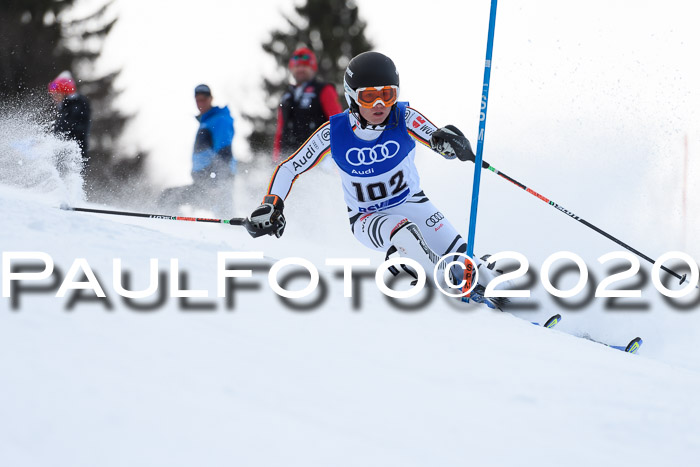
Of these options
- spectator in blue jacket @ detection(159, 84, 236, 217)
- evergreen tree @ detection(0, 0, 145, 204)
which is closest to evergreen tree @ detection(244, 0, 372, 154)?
evergreen tree @ detection(0, 0, 145, 204)

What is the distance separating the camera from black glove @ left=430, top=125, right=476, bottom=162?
415 cm

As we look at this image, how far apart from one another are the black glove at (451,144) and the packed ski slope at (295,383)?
0.94 metres

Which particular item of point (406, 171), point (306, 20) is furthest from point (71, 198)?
point (306, 20)

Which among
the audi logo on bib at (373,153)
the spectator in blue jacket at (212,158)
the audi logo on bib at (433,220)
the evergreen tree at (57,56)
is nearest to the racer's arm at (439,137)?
the audi logo on bib at (373,153)

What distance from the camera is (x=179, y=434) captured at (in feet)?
6.13

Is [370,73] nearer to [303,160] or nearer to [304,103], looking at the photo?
[303,160]

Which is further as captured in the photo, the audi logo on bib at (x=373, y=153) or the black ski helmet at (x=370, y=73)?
the audi logo on bib at (x=373, y=153)

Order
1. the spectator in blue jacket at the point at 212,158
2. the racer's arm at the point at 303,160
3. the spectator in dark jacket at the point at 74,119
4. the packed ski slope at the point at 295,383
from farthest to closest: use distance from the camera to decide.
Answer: the spectator in dark jacket at the point at 74,119 < the spectator in blue jacket at the point at 212,158 < the racer's arm at the point at 303,160 < the packed ski slope at the point at 295,383

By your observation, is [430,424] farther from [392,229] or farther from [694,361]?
[694,361]

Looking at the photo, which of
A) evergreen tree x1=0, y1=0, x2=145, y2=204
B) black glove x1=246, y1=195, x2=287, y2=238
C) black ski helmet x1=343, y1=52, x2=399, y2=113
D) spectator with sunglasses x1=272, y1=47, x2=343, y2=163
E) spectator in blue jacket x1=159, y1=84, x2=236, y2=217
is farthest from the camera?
evergreen tree x1=0, y1=0, x2=145, y2=204

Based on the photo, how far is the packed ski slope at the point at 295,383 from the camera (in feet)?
6.10

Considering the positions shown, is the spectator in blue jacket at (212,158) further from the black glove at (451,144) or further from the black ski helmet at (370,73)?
the black glove at (451,144)

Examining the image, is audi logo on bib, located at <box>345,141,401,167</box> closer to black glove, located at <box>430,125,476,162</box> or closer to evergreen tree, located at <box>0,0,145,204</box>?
black glove, located at <box>430,125,476,162</box>

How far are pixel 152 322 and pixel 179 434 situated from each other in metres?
0.89
